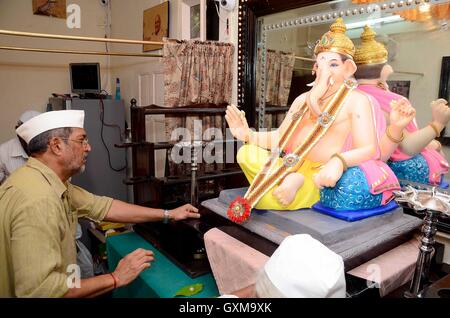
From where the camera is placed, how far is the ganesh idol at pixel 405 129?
112 centimetres

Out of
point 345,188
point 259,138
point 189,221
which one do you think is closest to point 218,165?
point 189,221

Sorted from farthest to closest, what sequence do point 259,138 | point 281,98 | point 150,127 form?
point 150,127 < point 281,98 < point 259,138

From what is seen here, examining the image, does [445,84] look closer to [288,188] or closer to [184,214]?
[288,188]

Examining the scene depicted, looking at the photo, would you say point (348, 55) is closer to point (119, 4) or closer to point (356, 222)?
point (356, 222)

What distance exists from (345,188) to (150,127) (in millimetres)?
2421

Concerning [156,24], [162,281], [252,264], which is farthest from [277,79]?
[156,24]

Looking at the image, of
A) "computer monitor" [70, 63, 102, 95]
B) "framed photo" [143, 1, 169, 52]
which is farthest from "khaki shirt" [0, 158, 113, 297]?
"computer monitor" [70, 63, 102, 95]

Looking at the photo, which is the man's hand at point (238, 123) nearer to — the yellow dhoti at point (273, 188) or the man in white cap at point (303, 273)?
the yellow dhoti at point (273, 188)

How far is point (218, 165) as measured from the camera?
2.14 meters

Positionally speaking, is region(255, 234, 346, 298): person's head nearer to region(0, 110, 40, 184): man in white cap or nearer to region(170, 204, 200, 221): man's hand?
region(170, 204, 200, 221): man's hand

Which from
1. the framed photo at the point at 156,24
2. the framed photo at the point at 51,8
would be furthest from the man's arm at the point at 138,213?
the framed photo at the point at 51,8

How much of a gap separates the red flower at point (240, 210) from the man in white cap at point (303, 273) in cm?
40

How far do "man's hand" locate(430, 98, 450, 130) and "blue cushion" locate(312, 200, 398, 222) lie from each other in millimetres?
313

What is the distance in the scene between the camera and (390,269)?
102cm
